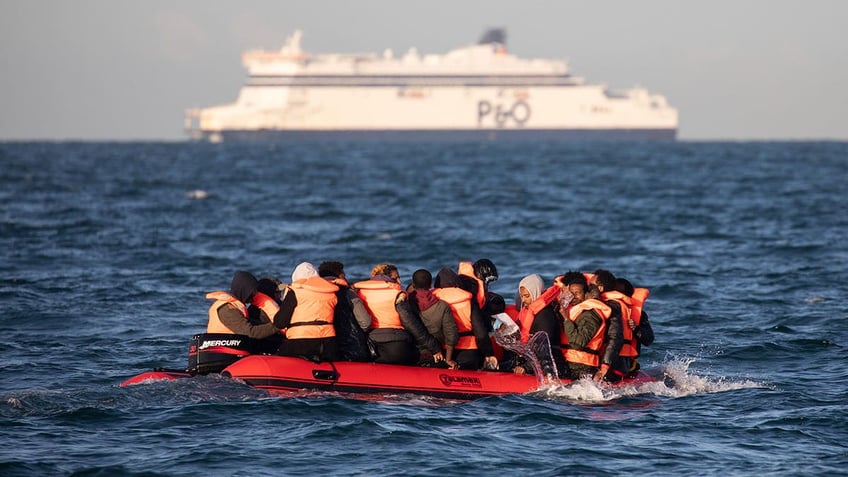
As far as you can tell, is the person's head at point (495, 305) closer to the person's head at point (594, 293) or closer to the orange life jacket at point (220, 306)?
the person's head at point (594, 293)

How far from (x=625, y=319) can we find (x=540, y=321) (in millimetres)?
935

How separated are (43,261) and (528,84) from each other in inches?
4571

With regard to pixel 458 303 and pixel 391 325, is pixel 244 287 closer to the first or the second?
pixel 391 325

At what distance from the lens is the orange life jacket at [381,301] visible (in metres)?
Answer: 12.1

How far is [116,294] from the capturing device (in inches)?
801

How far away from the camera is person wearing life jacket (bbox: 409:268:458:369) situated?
1216cm

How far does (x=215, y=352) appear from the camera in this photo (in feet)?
40.0

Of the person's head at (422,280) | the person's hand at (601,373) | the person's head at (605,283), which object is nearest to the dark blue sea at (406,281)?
the person's hand at (601,373)

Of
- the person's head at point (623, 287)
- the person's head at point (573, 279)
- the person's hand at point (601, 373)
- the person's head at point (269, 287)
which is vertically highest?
the person's head at point (573, 279)

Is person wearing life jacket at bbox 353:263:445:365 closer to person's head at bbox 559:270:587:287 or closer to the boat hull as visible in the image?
person's head at bbox 559:270:587:287

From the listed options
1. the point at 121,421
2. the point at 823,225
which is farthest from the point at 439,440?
the point at 823,225

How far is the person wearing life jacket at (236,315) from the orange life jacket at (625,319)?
12.0 ft

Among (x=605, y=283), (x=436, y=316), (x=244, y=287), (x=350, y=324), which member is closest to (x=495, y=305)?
(x=436, y=316)

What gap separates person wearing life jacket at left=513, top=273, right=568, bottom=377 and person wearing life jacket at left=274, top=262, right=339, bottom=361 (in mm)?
2106
